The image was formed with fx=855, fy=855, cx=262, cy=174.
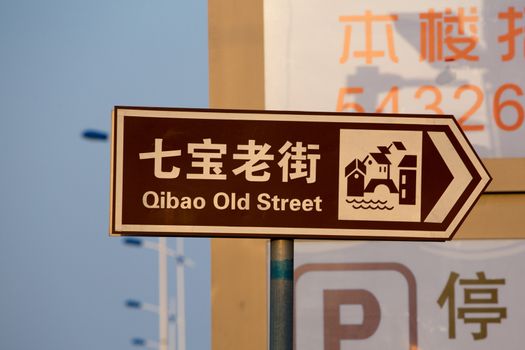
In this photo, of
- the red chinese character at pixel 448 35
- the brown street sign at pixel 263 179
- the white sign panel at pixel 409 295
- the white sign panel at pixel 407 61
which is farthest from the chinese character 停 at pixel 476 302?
the brown street sign at pixel 263 179

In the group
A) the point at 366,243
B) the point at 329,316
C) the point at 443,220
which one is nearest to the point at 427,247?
the point at 366,243

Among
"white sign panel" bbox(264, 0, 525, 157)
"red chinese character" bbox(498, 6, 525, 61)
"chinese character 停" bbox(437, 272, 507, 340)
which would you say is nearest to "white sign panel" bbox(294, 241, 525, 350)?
"chinese character 停" bbox(437, 272, 507, 340)

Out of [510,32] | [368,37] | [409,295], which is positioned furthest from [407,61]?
[409,295]

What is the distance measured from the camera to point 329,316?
4652mm

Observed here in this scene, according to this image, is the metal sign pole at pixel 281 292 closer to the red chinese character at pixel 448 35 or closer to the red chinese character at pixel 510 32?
the red chinese character at pixel 448 35

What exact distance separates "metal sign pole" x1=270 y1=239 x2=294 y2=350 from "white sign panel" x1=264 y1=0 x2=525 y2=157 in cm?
217

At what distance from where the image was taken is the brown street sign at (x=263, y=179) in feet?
8.54

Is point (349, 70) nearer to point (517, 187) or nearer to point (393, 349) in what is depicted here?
point (517, 187)

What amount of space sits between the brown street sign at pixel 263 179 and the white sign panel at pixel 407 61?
2.13 metres

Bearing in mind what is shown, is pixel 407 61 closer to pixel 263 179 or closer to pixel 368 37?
pixel 368 37

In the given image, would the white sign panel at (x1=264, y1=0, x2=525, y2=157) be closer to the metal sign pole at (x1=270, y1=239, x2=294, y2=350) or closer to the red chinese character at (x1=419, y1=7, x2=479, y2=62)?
the red chinese character at (x1=419, y1=7, x2=479, y2=62)

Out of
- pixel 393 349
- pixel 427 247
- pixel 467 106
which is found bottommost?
pixel 393 349

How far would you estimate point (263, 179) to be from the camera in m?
2.60

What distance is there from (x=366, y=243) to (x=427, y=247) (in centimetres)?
34
